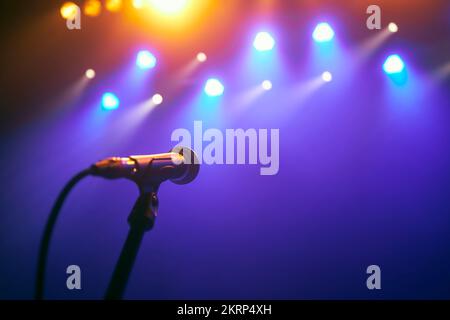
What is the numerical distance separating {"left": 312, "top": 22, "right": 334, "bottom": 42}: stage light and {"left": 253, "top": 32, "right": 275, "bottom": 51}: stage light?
320 mm

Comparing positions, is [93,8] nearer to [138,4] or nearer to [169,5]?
[138,4]

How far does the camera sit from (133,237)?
974mm

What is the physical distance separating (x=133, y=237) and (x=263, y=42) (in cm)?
226

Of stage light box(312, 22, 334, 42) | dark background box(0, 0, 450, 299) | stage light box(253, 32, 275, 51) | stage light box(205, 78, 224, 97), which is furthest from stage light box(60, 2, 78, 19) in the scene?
stage light box(312, 22, 334, 42)

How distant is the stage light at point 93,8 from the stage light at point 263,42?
1234mm

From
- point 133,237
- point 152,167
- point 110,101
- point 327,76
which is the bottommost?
point 133,237

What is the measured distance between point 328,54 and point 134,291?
2.33 m

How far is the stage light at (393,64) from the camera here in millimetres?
2697

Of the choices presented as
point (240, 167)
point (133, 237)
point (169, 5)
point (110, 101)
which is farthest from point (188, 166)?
point (169, 5)

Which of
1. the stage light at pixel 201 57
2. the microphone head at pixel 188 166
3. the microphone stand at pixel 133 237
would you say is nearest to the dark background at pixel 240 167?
the stage light at pixel 201 57

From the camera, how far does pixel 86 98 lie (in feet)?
9.89

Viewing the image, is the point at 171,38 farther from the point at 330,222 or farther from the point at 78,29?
the point at 330,222

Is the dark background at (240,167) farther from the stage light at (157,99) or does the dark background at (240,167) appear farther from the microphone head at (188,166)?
the microphone head at (188,166)

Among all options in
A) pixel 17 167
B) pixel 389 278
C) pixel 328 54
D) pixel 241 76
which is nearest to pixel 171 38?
pixel 241 76
